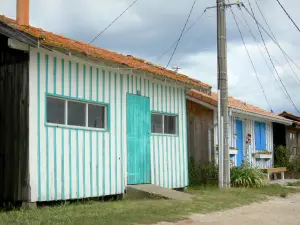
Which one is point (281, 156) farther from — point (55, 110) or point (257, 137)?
point (55, 110)

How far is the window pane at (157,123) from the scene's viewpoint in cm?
1312

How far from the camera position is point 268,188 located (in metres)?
15.1

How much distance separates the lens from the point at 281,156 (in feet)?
74.6

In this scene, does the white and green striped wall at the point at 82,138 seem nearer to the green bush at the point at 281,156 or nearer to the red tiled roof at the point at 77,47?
the red tiled roof at the point at 77,47

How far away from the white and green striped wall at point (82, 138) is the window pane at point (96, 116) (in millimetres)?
157

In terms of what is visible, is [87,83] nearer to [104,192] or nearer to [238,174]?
[104,192]

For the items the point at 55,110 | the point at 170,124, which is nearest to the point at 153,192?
the point at 170,124

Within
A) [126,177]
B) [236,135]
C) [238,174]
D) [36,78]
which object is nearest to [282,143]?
[236,135]

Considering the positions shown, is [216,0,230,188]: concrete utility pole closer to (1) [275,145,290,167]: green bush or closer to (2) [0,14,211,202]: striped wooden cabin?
(2) [0,14,211,202]: striped wooden cabin

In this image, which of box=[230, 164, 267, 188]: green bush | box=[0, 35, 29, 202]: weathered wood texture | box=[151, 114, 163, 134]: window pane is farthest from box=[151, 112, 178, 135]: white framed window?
box=[0, 35, 29, 202]: weathered wood texture

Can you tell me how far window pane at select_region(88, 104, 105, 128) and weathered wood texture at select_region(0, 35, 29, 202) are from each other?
1918mm

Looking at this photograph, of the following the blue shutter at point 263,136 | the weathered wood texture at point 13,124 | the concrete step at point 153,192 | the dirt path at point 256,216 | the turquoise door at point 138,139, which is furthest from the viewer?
the blue shutter at point 263,136

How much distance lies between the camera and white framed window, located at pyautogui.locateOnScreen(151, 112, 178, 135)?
13.2m

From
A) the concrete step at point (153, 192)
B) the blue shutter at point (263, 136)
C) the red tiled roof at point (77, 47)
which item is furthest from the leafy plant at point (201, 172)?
the blue shutter at point (263, 136)
